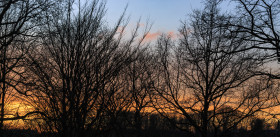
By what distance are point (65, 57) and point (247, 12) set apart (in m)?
5.84

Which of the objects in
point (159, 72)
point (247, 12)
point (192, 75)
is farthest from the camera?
point (159, 72)

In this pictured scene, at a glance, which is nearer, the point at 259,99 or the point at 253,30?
the point at 253,30

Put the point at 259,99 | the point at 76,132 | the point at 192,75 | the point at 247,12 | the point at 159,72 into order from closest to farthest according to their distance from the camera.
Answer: the point at 76,132, the point at 247,12, the point at 259,99, the point at 192,75, the point at 159,72

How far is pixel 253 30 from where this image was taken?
7.04 metres

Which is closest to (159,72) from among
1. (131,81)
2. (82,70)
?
(131,81)

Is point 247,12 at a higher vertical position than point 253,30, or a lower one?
higher

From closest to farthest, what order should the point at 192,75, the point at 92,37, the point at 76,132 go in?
the point at 76,132
the point at 92,37
the point at 192,75

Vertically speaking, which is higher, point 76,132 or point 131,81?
point 131,81

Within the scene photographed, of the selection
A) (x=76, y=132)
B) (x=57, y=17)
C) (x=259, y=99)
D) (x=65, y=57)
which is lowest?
(x=76, y=132)

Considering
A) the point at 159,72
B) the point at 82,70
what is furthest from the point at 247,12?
the point at 159,72

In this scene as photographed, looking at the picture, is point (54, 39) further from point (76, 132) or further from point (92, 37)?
point (76, 132)

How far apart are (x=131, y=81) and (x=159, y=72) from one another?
99.9 inches

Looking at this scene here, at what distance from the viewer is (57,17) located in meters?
7.32

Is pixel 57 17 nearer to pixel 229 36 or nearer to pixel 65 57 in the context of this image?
pixel 65 57
